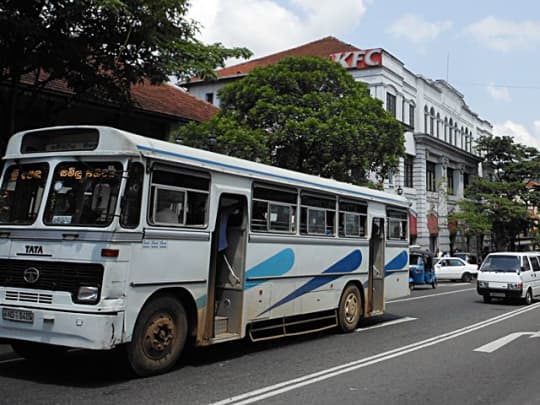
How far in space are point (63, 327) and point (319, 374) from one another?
341 centimetres

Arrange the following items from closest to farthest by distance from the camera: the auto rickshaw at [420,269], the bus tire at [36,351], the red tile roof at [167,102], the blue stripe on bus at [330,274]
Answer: the bus tire at [36,351] < the blue stripe on bus at [330,274] < the red tile roof at [167,102] < the auto rickshaw at [420,269]

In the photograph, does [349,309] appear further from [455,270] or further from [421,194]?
[421,194]

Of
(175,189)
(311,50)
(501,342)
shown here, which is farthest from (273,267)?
(311,50)

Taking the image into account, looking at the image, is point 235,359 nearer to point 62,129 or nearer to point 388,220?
point 62,129

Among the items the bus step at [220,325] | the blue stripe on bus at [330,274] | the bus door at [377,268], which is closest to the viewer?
the bus step at [220,325]

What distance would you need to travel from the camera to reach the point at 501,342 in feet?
38.2

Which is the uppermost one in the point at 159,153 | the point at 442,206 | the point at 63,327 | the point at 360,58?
the point at 360,58

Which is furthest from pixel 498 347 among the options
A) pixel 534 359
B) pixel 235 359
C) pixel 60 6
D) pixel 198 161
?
pixel 60 6

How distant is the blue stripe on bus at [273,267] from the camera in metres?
9.61

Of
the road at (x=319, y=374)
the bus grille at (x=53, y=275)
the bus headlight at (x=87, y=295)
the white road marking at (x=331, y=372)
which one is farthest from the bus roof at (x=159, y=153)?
the white road marking at (x=331, y=372)

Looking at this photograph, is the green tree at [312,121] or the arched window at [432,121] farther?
the arched window at [432,121]

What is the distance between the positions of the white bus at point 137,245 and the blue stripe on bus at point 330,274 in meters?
0.07

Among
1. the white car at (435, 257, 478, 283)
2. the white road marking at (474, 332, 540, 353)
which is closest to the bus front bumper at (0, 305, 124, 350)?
the white road marking at (474, 332, 540, 353)

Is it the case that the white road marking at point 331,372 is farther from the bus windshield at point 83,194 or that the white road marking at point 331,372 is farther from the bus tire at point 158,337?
the bus windshield at point 83,194
